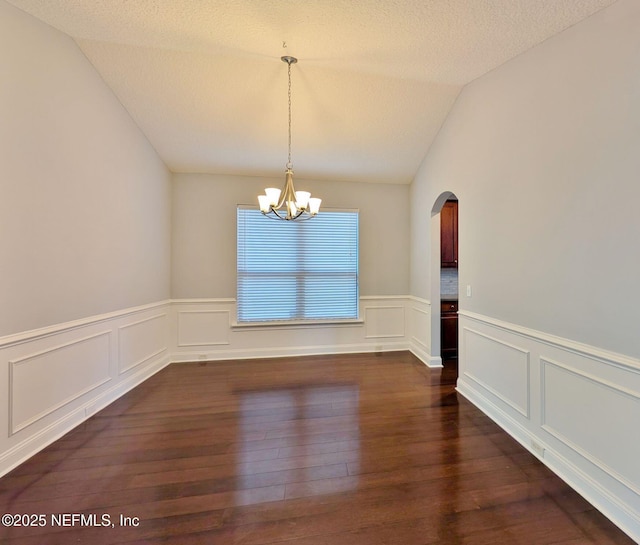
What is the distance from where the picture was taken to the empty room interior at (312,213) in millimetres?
1546

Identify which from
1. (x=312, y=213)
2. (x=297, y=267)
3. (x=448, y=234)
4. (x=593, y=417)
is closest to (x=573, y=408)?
(x=593, y=417)

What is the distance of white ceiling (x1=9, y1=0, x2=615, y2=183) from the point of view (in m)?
1.88

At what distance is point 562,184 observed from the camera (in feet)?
6.09

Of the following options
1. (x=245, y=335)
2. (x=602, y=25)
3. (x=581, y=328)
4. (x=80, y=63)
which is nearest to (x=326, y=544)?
(x=581, y=328)

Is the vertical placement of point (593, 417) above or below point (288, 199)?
below

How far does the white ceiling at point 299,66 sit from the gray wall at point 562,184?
246 mm

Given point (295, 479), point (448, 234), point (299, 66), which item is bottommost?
point (295, 479)

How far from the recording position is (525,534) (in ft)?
4.68

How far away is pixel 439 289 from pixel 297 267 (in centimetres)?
201

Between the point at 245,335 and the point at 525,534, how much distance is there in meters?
3.43

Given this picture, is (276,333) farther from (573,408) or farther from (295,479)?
(573,408)

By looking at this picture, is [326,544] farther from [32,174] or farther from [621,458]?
[32,174]

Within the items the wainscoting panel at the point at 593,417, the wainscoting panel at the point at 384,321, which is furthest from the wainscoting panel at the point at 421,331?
the wainscoting panel at the point at 593,417

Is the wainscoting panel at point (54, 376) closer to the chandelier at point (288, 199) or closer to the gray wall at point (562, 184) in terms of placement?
the chandelier at point (288, 199)
